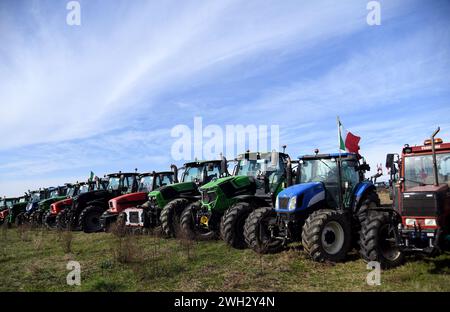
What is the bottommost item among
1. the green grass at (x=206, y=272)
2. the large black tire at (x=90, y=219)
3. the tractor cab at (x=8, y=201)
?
the green grass at (x=206, y=272)

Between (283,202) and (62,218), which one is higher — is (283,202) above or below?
above

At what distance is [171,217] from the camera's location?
10.7 m

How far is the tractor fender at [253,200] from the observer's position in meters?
9.30

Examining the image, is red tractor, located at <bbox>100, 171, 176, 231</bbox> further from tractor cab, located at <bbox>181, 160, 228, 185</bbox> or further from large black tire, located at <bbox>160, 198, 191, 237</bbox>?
large black tire, located at <bbox>160, 198, 191, 237</bbox>

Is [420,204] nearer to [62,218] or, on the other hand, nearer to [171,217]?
[171,217]

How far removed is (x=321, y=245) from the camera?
22.1ft

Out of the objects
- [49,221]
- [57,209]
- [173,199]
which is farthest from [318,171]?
[49,221]

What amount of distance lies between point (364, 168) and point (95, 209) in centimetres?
1048

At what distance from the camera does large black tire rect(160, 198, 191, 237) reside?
1067 cm

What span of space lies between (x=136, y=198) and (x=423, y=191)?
377 inches

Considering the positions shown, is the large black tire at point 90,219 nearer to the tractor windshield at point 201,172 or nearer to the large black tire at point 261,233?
the tractor windshield at point 201,172

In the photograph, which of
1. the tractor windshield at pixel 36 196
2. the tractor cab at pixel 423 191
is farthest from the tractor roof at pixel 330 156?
the tractor windshield at pixel 36 196

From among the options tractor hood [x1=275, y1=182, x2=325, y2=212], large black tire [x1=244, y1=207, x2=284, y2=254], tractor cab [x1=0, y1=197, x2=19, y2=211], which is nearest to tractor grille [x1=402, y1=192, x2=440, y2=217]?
tractor hood [x1=275, y1=182, x2=325, y2=212]
